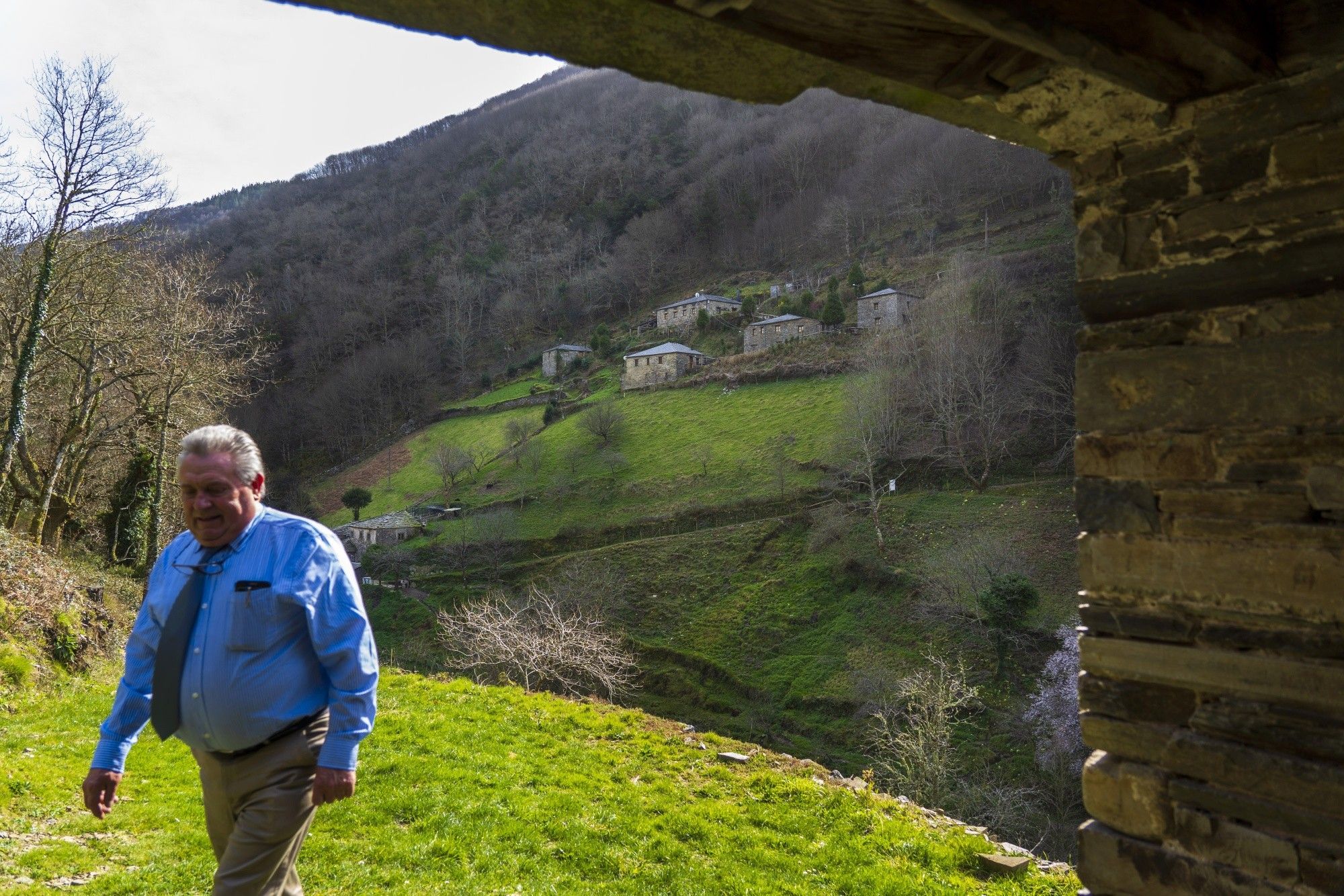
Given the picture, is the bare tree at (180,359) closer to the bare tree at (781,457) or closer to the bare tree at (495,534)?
the bare tree at (495,534)

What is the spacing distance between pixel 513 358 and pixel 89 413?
57.4m

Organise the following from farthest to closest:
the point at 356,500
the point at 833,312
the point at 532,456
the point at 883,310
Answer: the point at 833,312 < the point at 883,310 < the point at 356,500 < the point at 532,456

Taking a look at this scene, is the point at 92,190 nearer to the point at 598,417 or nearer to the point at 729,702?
the point at 729,702

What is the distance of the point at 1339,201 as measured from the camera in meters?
2.24

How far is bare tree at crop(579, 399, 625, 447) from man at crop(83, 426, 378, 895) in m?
40.9

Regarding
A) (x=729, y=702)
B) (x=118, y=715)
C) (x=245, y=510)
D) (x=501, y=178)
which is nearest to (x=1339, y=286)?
(x=245, y=510)

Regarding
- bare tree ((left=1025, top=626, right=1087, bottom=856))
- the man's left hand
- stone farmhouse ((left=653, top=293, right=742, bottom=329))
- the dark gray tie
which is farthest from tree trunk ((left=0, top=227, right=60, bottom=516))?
stone farmhouse ((left=653, top=293, right=742, bottom=329))

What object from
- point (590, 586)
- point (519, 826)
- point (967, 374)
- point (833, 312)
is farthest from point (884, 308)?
point (519, 826)

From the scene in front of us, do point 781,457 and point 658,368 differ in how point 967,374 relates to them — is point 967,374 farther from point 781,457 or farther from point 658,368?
point 658,368

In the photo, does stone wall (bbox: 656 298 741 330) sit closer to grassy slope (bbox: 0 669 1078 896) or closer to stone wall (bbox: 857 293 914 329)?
stone wall (bbox: 857 293 914 329)

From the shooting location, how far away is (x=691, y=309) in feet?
207

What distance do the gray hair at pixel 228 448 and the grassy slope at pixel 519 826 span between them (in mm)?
2760

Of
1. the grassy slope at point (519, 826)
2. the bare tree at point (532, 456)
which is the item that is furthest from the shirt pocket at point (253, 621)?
the bare tree at point (532, 456)

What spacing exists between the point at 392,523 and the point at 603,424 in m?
11.5
